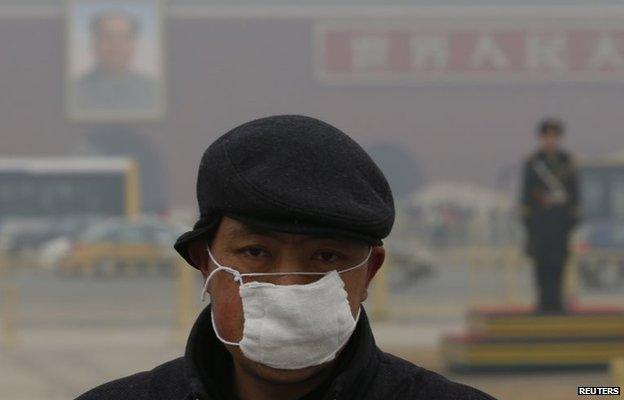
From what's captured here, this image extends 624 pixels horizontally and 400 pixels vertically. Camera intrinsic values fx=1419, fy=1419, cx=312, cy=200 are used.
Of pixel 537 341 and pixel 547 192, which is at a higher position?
pixel 547 192

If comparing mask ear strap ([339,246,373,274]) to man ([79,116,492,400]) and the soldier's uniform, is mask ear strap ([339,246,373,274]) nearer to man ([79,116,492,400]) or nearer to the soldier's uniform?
man ([79,116,492,400])

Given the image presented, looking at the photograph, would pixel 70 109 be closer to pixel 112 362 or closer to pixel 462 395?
pixel 112 362

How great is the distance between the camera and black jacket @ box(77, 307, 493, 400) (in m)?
1.83

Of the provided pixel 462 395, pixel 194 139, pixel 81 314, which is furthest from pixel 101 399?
pixel 194 139

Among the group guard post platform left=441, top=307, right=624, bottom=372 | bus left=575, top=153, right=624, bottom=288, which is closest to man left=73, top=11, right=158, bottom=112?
bus left=575, top=153, right=624, bottom=288

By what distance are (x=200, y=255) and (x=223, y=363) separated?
0.15 metres

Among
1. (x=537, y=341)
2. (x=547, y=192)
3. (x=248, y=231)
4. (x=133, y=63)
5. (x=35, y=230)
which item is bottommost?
(x=35, y=230)

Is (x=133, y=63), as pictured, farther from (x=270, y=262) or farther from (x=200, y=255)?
(x=270, y=262)

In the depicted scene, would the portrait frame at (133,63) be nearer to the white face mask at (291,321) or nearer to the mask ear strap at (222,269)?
the mask ear strap at (222,269)

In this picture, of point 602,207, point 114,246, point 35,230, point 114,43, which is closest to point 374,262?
point 114,246

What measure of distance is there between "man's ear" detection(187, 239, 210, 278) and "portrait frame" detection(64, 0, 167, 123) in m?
47.9

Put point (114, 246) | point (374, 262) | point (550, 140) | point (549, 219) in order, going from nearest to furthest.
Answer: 1. point (374, 262)
2. point (550, 140)
3. point (549, 219)
4. point (114, 246)

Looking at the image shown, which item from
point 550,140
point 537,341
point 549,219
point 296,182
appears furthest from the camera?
point 549,219

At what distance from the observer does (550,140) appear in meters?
10.4
